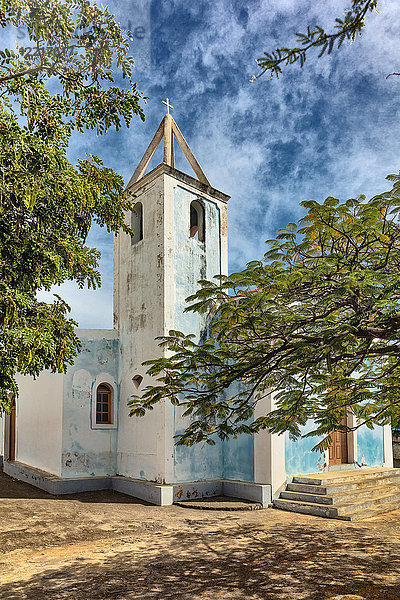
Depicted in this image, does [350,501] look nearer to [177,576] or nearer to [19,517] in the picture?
[177,576]

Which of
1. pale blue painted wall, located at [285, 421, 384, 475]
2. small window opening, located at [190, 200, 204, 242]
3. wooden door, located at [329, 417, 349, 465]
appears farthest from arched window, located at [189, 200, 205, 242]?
wooden door, located at [329, 417, 349, 465]

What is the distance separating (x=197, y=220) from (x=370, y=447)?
9.31 metres

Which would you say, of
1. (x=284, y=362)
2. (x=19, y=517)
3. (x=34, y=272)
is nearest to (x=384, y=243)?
(x=284, y=362)

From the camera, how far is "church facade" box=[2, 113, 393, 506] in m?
13.0

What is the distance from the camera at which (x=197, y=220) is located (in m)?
15.7

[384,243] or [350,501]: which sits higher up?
[384,243]

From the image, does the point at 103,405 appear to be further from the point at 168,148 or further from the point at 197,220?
the point at 168,148

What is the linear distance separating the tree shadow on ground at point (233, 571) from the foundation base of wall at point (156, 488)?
2837 mm

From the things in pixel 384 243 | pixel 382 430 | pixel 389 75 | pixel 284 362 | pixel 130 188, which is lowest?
pixel 382 430

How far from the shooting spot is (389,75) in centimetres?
307

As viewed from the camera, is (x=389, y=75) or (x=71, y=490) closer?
(x=389, y=75)

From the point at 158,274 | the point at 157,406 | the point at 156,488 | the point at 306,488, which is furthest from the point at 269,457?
the point at 158,274

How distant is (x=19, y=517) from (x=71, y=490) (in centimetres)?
260

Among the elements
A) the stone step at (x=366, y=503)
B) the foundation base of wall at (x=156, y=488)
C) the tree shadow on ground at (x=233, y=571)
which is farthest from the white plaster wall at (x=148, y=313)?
the stone step at (x=366, y=503)
